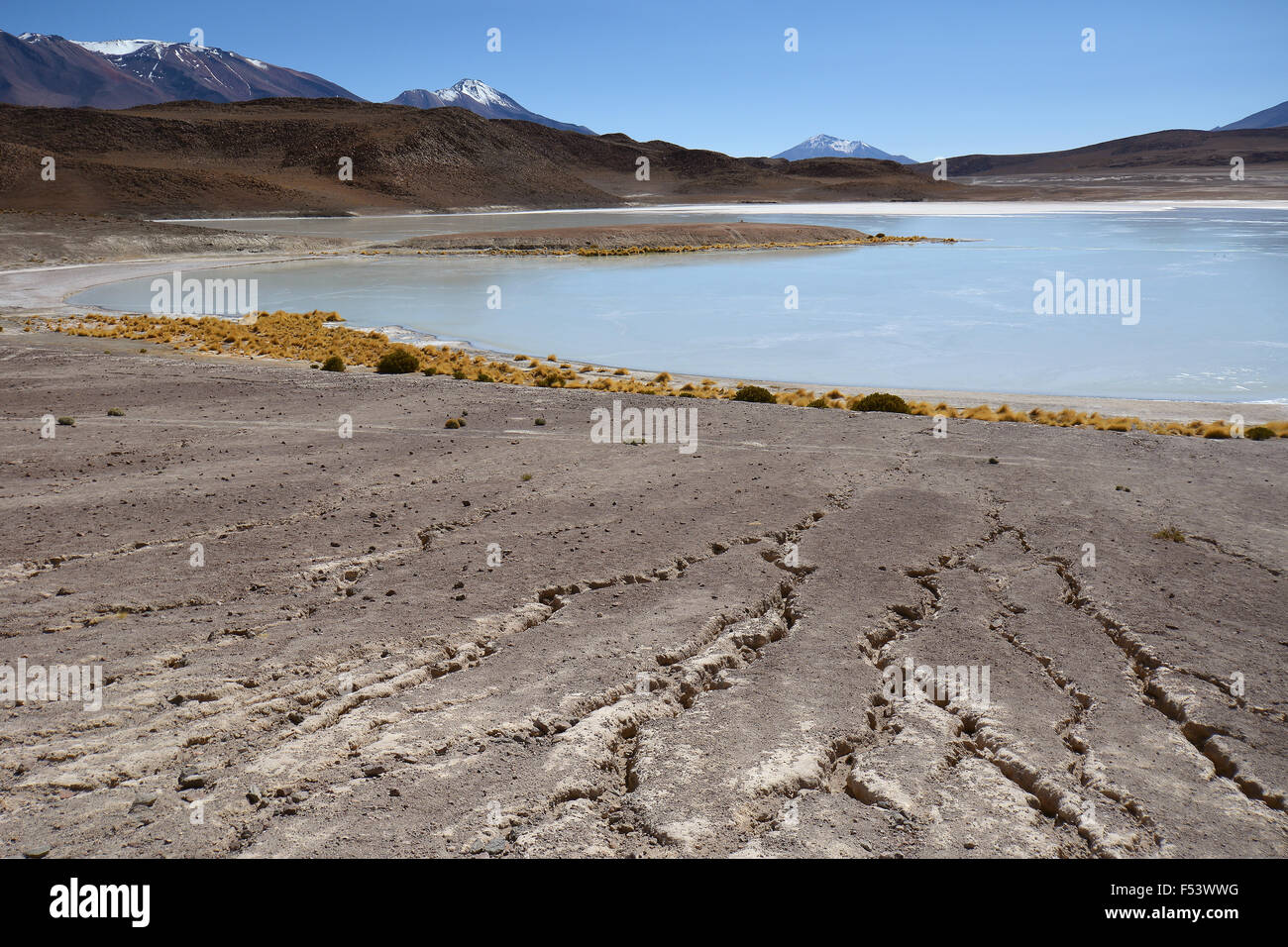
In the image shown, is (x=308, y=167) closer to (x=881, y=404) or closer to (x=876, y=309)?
(x=876, y=309)

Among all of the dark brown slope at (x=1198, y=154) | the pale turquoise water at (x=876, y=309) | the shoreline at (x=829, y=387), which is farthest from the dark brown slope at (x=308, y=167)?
the dark brown slope at (x=1198, y=154)

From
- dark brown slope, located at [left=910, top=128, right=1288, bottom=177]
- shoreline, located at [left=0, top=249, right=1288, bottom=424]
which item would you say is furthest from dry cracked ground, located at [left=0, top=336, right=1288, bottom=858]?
dark brown slope, located at [left=910, top=128, right=1288, bottom=177]

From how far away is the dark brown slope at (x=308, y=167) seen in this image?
79.2m

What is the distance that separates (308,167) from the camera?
339 feet

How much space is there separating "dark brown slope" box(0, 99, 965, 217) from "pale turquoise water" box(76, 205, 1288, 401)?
45.0 m

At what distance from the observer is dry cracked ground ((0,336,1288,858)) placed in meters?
3.89

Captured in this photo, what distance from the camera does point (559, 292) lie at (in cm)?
3328

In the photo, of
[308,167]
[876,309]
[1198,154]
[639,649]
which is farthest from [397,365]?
[1198,154]

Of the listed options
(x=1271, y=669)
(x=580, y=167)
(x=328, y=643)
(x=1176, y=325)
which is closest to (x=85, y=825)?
(x=328, y=643)

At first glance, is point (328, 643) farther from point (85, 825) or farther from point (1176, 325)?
point (1176, 325)

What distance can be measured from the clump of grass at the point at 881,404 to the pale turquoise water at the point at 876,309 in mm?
3195

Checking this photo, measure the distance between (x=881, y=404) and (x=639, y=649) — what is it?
9.69 m

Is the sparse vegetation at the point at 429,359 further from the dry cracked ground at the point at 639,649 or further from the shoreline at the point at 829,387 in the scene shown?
the dry cracked ground at the point at 639,649

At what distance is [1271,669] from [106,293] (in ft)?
116
